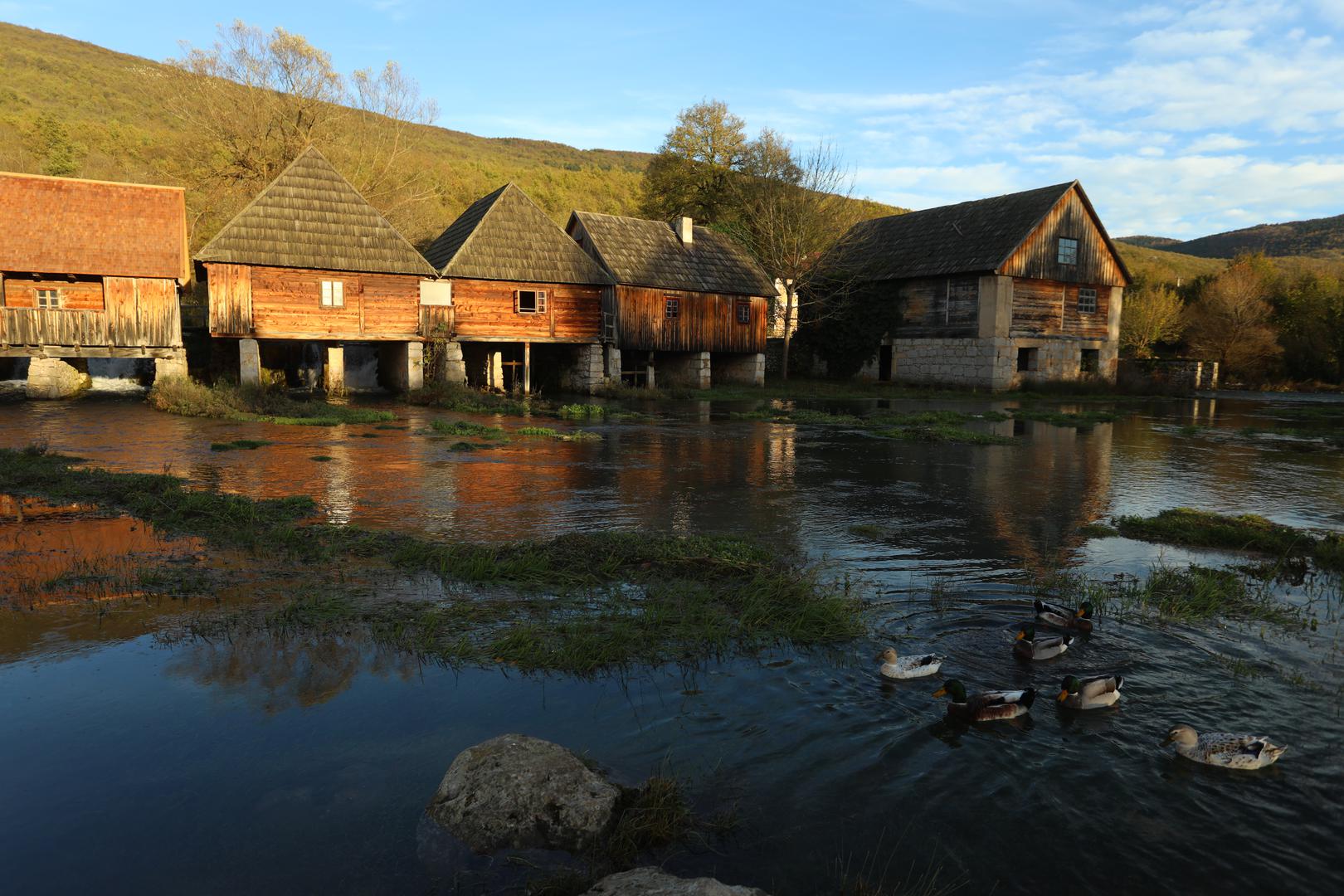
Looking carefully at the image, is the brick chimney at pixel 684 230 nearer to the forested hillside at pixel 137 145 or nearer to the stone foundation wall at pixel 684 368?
the stone foundation wall at pixel 684 368

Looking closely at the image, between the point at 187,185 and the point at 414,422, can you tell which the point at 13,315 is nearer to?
Result: the point at 414,422

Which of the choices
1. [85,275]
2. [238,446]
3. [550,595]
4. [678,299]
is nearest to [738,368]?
[678,299]

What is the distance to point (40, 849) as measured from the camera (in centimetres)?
370

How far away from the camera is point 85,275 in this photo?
26328 mm

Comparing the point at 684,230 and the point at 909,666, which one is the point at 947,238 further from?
the point at 909,666

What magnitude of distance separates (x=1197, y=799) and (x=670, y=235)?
1399 inches

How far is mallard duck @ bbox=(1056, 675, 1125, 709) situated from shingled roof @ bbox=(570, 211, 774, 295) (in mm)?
30209

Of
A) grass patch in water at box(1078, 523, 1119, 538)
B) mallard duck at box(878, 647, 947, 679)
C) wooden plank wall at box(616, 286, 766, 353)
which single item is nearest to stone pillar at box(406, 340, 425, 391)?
wooden plank wall at box(616, 286, 766, 353)

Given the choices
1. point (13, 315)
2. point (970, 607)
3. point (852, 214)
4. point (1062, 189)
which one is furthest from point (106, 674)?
point (852, 214)

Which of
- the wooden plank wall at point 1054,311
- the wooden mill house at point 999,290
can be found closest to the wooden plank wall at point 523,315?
the wooden mill house at point 999,290

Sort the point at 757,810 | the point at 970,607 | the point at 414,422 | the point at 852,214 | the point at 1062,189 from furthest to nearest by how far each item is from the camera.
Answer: the point at 852,214
the point at 1062,189
the point at 414,422
the point at 970,607
the point at 757,810

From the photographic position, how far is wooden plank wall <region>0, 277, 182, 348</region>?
25.5 m

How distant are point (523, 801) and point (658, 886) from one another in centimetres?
93

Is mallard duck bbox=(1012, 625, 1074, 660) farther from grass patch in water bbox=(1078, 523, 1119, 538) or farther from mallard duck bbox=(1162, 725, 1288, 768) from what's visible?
grass patch in water bbox=(1078, 523, 1119, 538)
